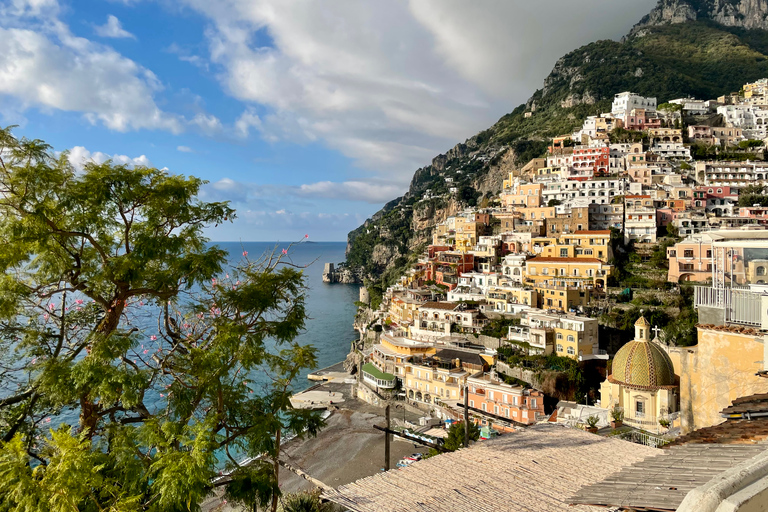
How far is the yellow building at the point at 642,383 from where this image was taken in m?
17.5

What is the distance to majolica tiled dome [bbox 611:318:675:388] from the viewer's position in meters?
18.0

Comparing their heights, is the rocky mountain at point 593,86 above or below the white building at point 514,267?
above

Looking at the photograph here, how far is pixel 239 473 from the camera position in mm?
6938

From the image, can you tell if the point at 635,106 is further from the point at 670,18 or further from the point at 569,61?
the point at 670,18

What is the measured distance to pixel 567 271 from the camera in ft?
121

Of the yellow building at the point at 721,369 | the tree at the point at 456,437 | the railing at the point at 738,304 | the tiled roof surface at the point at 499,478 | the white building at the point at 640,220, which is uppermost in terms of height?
the white building at the point at 640,220

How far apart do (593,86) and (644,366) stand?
83.2 m

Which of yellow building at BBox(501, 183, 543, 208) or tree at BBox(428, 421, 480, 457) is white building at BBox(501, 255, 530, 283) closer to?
yellow building at BBox(501, 183, 543, 208)

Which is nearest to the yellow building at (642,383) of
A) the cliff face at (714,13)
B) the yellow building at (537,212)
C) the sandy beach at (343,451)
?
the sandy beach at (343,451)

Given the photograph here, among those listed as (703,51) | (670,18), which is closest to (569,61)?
(703,51)

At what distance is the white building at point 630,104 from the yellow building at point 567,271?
133 ft

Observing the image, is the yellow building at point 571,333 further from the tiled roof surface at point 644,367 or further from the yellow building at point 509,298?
the tiled roof surface at point 644,367

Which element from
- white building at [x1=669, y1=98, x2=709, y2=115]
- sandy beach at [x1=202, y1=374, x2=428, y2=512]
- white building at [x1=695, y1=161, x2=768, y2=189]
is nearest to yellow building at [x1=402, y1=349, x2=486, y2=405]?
sandy beach at [x1=202, y1=374, x2=428, y2=512]

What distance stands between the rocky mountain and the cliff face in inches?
8.1
